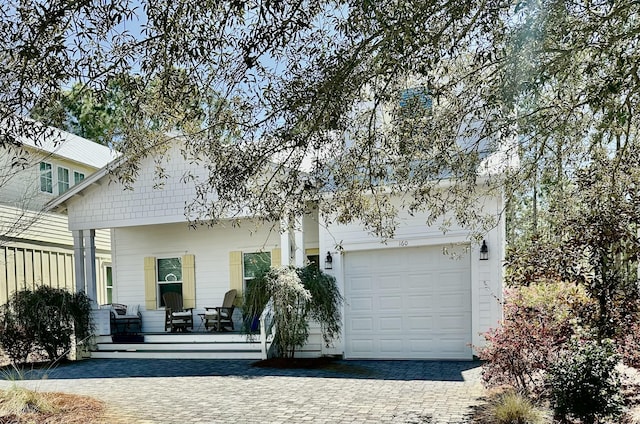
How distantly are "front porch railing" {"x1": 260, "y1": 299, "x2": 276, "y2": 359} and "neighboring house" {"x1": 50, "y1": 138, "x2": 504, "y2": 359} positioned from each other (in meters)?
1.04

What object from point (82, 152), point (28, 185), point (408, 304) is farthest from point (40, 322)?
point (82, 152)

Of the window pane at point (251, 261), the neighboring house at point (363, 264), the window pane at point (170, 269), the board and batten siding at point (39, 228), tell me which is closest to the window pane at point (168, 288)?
the window pane at point (170, 269)

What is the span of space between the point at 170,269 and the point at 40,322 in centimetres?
362

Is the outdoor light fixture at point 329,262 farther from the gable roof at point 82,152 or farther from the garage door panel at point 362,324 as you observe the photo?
the gable roof at point 82,152

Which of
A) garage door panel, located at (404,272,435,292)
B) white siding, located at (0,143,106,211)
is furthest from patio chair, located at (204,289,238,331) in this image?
white siding, located at (0,143,106,211)

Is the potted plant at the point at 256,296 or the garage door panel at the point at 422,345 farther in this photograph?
the garage door panel at the point at 422,345

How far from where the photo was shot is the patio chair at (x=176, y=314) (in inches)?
527

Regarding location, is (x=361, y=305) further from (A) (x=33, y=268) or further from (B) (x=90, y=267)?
(A) (x=33, y=268)

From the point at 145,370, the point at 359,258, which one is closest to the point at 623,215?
the point at 359,258

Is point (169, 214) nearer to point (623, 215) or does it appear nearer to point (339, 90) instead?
point (339, 90)

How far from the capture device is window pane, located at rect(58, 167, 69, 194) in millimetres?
17000

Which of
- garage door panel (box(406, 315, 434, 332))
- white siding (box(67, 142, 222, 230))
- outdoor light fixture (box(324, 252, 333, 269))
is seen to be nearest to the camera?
garage door panel (box(406, 315, 434, 332))

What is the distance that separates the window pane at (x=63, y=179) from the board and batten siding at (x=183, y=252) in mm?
3360

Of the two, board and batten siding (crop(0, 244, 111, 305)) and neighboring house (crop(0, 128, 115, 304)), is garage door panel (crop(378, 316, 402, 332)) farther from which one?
neighboring house (crop(0, 128, 115, 304))
